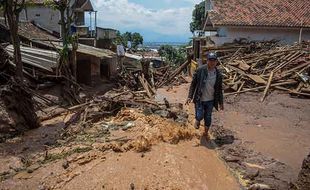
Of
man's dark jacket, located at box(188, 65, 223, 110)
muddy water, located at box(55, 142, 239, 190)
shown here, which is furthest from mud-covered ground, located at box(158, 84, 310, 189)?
man's dark jacket, located at box(188, 65, 223, 110)

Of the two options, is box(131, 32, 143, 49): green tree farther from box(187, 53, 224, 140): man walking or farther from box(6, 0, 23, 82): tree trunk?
box(187, 53, 224, 140): man walking

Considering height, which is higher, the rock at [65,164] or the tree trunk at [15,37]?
the tree trunk at [15,37]

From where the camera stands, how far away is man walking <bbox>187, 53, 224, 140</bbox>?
866cm

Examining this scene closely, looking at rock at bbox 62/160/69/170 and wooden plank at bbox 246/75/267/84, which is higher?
wooden plank at bbox 246/75/267/84

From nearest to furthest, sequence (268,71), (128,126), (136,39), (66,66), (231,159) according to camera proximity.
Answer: (231,159) < (128,126) < (66,66) < (268,71) < (136,39)

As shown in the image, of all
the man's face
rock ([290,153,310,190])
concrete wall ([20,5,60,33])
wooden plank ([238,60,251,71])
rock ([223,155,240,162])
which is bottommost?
rock ([223,155,240,162])

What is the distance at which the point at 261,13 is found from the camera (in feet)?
94.3

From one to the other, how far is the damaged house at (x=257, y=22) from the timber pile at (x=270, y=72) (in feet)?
21.5

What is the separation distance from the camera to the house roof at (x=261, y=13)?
27.5 meters

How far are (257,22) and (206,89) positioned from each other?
66.7 ft

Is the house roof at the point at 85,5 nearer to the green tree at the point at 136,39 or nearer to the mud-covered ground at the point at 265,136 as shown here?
the green tree at the point at 136,39

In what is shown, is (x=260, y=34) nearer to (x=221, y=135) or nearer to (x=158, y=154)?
(x=221, y=135)

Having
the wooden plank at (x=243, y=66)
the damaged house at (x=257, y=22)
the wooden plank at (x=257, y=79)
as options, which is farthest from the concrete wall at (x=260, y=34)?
the wooden plank at (x=257, y=79)

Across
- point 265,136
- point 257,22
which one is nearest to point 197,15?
point 257,22
